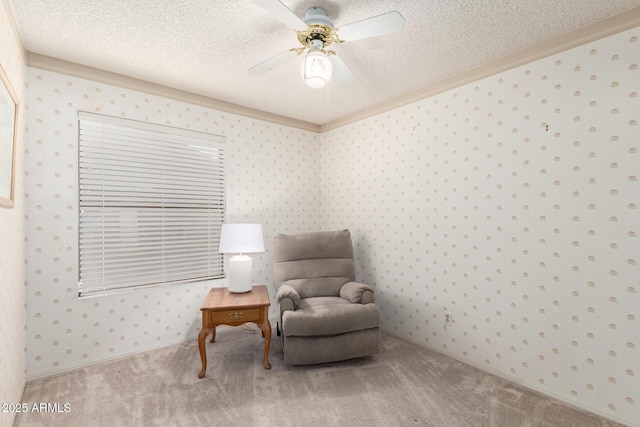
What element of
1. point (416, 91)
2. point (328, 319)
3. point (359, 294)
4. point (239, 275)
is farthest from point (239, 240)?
point (416, 91)

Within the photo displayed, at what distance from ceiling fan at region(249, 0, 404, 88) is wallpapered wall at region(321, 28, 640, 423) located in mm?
1268

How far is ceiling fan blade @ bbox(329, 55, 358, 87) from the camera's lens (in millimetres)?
1932

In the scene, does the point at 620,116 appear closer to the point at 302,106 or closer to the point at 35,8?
the point at 302,106

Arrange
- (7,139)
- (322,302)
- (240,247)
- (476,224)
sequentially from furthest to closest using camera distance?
1. (322,302)
2. (240,247)
3. (476,224)
4. (7,139)

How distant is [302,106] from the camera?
10.8 ft

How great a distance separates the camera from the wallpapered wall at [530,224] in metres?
1.81

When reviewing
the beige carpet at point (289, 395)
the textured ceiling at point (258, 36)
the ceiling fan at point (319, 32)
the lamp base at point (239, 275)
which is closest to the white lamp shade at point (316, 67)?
the ceiling fan at point (319, 32)

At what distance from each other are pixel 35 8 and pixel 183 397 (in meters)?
2.53

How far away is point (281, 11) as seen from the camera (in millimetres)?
1470

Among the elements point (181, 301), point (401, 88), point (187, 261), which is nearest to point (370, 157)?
point (401, 88)

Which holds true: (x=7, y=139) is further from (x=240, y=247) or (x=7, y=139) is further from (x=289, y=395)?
(x=289, y=395)

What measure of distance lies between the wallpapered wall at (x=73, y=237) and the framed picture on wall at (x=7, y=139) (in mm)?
526

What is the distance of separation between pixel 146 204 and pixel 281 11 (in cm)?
206

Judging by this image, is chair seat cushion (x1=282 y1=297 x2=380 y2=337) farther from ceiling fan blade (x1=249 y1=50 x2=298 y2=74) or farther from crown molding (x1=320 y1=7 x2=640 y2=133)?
crown molding (x1=320 y1=7 x2=640 y2=133)
